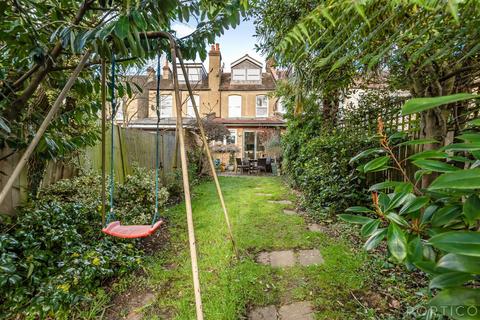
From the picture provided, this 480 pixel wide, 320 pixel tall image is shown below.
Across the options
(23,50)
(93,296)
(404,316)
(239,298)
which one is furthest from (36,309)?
(404,316)

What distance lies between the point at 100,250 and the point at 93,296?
0.37 meters

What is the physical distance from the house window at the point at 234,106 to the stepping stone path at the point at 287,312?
1354 centimetres

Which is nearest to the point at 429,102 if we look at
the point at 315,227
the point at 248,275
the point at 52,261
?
the point at 248,275

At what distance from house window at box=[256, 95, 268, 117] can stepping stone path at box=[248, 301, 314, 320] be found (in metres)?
13.4

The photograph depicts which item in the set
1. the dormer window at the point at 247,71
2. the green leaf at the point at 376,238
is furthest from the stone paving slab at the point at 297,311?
the dormer window at the point at 247,71

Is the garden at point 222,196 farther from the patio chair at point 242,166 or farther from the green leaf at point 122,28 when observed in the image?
the patio chair at point 242,166

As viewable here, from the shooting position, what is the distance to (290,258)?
2.50m

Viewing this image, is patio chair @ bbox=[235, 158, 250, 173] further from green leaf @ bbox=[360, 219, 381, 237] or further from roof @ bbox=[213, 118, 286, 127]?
green leaf @ bbox=[360, 219, 381, 237]

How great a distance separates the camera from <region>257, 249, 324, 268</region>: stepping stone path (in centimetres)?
238

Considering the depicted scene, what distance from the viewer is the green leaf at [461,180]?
46 centimetres

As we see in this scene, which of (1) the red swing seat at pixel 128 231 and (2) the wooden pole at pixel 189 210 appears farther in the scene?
(1) the red swing seat at pixel 128 231

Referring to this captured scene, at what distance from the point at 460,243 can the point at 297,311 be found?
4.94ft

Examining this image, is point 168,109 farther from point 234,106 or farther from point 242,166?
point 242,166

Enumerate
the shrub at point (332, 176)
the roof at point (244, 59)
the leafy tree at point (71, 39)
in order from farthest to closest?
the roof at point (244, 59) → the shrub at point (332, 176) → the leafy tree at point (71, 39)
